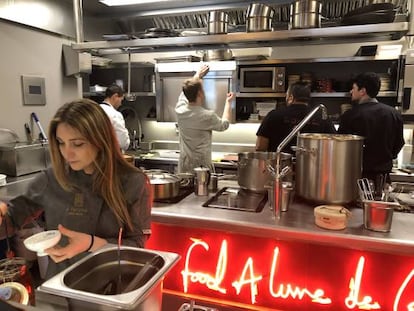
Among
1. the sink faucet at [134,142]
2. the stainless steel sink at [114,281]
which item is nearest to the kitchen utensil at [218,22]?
the stainless steel sink at [114,281]

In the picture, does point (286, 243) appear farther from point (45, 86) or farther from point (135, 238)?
point (45, 86)

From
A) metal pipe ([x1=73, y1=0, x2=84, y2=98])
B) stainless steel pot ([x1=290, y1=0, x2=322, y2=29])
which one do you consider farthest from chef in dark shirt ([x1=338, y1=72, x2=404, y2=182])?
metal pipe ([x1=73, y1=0, x2=84, y2=98])

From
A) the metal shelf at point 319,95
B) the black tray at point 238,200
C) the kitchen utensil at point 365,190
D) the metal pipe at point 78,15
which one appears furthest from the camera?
the metal shelf at point 319,95

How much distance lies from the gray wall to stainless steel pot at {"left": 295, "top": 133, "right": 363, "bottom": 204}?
287 centimetres

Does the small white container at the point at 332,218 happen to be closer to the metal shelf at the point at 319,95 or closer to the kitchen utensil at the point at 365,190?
the kitchen utensil at the point at 365,190

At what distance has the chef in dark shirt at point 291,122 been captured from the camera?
119 inches

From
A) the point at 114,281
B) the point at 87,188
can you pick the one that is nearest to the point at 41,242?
the point at 114,281

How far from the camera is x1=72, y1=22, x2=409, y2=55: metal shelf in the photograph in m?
2.10

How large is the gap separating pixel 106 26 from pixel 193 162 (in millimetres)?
2528

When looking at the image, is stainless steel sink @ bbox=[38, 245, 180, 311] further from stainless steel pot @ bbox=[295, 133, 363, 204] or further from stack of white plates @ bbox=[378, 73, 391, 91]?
stack of white plates @ bbox=[378, 73, 391, 91]

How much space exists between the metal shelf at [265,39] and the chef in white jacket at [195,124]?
0.74 meters

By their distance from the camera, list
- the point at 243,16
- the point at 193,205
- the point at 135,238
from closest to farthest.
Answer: the point at 135,238
the point at 193,205
the point at 243,16

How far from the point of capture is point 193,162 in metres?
3.73

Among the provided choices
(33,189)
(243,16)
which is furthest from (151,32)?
(243,16)
